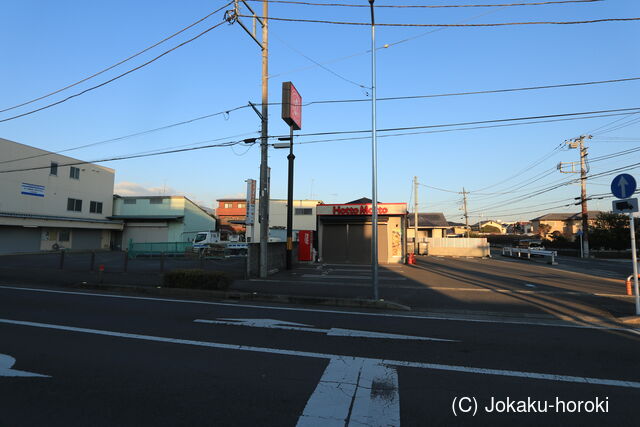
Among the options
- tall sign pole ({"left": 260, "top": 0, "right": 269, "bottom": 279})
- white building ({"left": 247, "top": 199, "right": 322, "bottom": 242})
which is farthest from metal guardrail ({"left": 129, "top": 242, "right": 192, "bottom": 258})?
white building ({"left": 247, "top": 199, "right": 322, "bottom": 242})

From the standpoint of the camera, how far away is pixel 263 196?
45.5 feet

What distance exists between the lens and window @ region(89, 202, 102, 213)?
34803mm

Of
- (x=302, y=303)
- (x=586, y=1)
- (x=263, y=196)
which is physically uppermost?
(x=586, y=1)

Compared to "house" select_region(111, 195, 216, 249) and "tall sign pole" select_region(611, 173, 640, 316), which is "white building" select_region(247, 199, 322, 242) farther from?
"tall sign pole" select_region(611, 173, 640, 316)

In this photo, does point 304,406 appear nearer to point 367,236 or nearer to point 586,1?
point 586,1

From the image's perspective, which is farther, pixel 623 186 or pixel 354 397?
pixel 623 186

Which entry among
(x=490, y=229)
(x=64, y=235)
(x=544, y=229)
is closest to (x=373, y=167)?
(x=64, y=235)

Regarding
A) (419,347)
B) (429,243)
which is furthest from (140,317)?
(429,243)

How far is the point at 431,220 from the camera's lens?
5150cm

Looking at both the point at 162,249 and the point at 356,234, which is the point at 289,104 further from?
the point at 162,249

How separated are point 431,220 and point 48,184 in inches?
1892

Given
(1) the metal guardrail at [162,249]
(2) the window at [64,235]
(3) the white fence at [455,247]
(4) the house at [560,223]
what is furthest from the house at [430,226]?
(2) the window at [64,235]

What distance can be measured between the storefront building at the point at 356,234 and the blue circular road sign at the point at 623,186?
13501 mm

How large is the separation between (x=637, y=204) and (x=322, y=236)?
1699 cm
